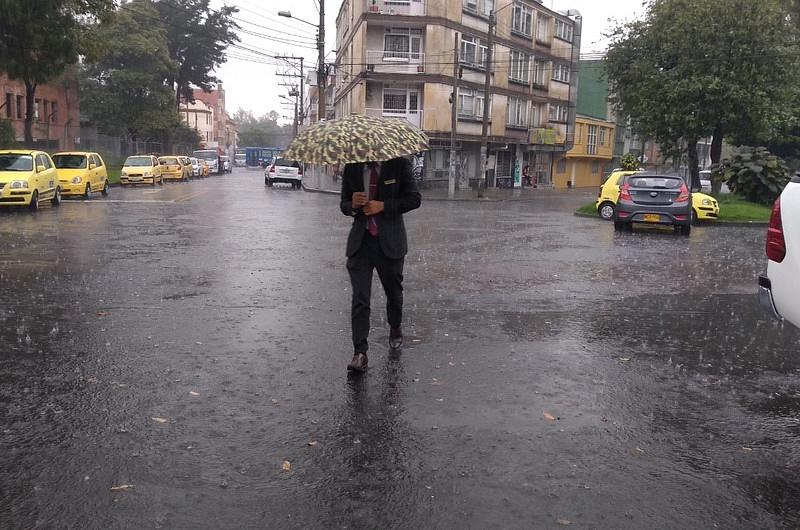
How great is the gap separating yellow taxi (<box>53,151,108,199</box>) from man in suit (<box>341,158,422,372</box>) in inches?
849

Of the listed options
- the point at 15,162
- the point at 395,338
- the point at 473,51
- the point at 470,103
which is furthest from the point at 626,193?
the point at 473,51

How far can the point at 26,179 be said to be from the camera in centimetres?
1862

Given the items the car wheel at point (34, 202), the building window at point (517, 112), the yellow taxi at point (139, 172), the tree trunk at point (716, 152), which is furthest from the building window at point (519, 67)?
the car wheel at point (34, 202)

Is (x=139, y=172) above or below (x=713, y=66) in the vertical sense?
below

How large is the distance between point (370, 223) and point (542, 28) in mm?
47813

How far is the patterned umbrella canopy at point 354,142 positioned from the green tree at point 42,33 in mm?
19654

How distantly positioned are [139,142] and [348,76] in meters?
20.4

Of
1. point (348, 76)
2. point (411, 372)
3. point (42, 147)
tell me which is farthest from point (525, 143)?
point (411, 372)

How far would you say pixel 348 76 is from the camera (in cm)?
4503

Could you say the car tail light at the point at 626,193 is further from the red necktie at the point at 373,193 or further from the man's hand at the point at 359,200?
the man's hand at the point at 359,200

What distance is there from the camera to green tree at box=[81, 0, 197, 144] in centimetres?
5231

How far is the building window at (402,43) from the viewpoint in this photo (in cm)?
3975

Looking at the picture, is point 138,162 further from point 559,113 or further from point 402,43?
point 559,113

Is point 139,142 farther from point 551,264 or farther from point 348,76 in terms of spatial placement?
point 551,264
